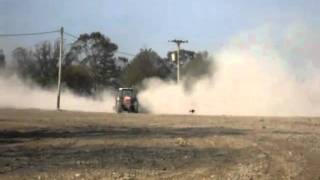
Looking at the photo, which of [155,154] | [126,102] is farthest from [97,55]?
[155,154]

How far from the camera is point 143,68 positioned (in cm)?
11938

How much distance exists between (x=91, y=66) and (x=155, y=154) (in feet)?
346

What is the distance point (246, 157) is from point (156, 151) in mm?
3516

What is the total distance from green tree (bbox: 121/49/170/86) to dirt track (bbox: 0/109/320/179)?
79.8 meters

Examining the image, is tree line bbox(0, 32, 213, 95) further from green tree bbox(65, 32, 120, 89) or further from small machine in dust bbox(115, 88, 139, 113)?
small machine in dust bbox(115, 88, 139, 113)

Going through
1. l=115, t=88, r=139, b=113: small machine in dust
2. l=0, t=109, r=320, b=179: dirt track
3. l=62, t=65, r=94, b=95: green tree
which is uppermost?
l=62, t=65, r=94, b=95: green tree

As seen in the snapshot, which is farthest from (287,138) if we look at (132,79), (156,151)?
(132,79)

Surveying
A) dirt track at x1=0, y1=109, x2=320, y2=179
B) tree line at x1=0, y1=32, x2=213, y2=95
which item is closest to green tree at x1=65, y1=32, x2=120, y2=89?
tree line at x1=0, y1=32, x2=213, y2=95

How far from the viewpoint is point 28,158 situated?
72.0 feet

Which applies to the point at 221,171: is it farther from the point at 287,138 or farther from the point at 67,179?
the point at 287,138

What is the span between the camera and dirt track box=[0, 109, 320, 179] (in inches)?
699

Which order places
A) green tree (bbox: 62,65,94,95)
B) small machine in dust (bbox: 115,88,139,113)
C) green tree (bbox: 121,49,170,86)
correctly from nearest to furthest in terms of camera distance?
small machine in dust (bbox: 115,88,139,113) → green tree (bbox: 62,65,94,95) → green tree (bbox: 121,49,170,86)

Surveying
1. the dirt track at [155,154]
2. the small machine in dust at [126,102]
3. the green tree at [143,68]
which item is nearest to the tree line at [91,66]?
the green tree at [143,68]

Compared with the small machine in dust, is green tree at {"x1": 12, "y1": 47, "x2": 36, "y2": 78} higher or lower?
higher
